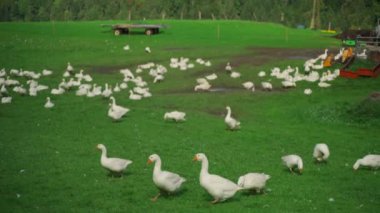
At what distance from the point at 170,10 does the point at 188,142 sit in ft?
399

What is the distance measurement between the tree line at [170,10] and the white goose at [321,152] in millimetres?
107770

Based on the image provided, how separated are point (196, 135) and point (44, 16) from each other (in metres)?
126

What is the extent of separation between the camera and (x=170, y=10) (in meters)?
141

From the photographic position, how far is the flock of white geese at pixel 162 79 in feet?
48.1

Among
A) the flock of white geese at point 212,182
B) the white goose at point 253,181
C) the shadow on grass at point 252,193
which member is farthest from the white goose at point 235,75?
the white goose at point 253,181

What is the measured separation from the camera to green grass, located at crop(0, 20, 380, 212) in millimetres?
14883

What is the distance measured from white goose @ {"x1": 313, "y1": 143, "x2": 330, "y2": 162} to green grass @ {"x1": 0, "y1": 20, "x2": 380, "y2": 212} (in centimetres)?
34

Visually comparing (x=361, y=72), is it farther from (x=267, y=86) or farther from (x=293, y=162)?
(x=293, y=162)

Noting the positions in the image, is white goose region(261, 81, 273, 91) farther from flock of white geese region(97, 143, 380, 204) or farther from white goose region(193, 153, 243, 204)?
white goose region(193, 153, 243, 204)

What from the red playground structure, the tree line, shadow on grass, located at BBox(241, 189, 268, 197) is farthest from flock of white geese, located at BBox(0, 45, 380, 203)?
the tree line

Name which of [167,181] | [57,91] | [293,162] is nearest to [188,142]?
[293,162]

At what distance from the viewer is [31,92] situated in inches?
1335

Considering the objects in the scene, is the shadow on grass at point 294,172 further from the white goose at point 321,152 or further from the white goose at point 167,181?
the white goose at point 167,181

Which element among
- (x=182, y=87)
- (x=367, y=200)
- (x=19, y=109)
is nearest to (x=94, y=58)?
(x=182, y=87)
